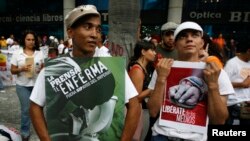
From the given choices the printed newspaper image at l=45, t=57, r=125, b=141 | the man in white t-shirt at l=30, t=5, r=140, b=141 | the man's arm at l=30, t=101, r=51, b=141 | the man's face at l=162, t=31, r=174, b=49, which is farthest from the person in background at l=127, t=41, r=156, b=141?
the man's arm at l=30, t=101, r=51, b=141

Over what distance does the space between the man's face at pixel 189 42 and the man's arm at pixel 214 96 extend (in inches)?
9.5

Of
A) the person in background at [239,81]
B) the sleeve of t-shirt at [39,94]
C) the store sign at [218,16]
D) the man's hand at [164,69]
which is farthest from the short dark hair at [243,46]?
the store sign at [218,16]

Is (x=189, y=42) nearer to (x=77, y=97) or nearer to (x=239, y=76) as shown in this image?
(x=77, y=97)

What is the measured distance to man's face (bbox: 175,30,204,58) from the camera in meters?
2.25

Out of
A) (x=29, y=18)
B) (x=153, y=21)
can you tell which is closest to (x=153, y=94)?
(x=153, y=21)

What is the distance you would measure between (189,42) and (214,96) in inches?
17.9

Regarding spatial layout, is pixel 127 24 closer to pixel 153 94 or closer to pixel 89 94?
pixel 153 94

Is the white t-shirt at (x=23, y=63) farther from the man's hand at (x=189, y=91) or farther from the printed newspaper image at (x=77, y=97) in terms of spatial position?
the man's hand at (x=189, y=91)

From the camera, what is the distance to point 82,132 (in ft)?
6.38

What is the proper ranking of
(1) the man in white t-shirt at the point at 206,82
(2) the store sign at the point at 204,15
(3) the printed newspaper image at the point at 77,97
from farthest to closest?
(2) the store sign at the point at 204,15
(1) the man in white t-shirt at the point at 206,82
(3) the printed newspaper image at the point at 77,97

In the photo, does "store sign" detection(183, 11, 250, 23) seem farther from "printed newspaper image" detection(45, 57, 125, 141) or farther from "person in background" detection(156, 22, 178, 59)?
"printed newspaper image" detection(45, 57, 125, 141)

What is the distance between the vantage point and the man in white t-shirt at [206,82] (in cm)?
204

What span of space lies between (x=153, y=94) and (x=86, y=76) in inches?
21.4

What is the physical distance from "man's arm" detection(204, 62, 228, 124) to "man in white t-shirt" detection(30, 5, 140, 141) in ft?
1.67
